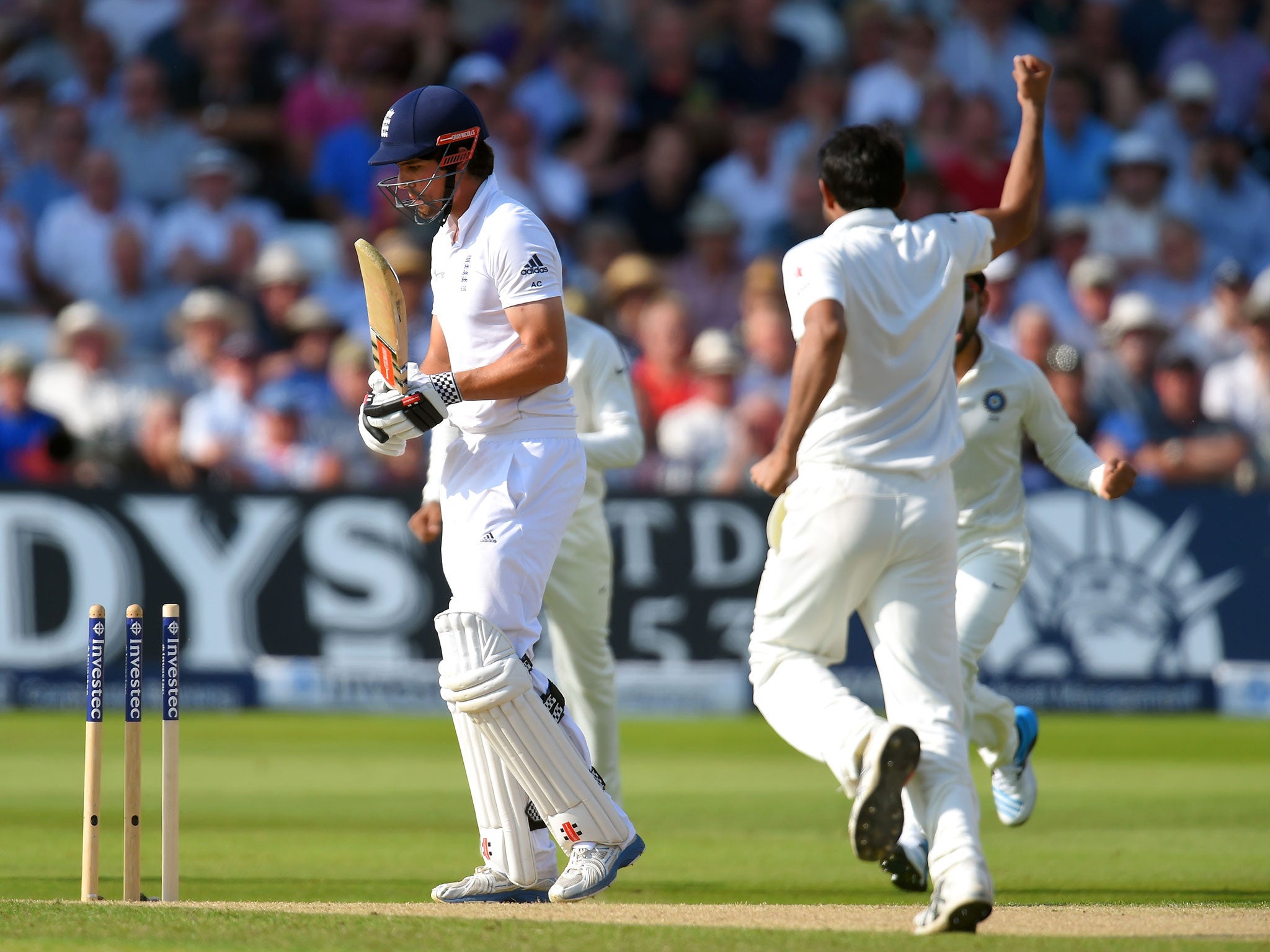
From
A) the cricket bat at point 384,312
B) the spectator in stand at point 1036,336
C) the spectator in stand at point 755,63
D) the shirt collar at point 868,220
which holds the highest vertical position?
the spectator in stand at point 755,63

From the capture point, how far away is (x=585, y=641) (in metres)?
6.48

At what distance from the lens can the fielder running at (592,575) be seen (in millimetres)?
6480

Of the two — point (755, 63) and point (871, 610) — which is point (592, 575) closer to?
point (871, 610)

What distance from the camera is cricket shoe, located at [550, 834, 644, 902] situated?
16.4 ft


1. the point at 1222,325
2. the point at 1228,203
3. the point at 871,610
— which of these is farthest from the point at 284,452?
the point at 1228,203

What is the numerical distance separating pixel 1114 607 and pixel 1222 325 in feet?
9.88

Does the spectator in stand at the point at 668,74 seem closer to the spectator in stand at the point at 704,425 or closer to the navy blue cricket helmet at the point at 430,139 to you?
the spectator in stand at the point at 704,425

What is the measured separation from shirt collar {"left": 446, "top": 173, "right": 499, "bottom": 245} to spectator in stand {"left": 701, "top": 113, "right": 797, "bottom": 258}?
368 inches

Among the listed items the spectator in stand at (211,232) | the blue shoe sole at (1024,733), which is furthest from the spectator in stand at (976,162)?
the blue shoe sole at (1024,733)

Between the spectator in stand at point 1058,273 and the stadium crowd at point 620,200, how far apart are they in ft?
0.10

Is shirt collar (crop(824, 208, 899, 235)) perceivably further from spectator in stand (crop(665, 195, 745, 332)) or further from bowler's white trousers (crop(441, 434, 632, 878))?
spectator in stand (crop(665, 195, 745, 332))

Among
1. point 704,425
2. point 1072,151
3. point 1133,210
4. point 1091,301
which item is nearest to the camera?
point 704,425

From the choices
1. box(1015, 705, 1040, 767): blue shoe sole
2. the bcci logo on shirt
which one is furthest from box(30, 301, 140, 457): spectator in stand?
box(1015, 705, 1040, 767): blue shoe sole

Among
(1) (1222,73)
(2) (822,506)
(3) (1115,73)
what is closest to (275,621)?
(2) (822,506)
